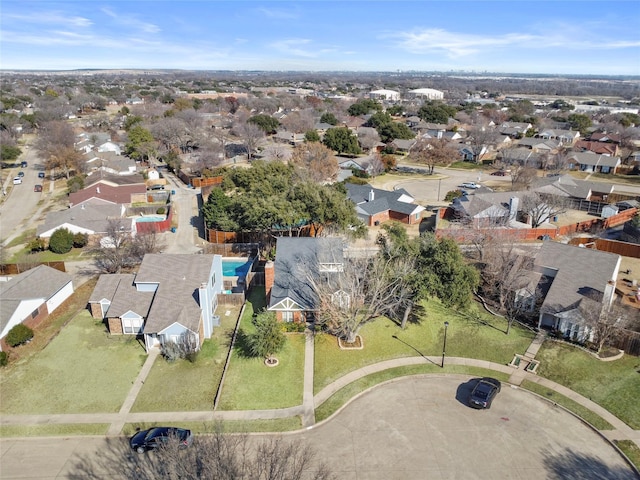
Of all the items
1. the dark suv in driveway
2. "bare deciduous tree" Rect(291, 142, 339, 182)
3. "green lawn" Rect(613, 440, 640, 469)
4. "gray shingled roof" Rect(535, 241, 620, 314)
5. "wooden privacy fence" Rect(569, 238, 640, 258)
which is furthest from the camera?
"bare deciduous tree" Rect(291, 142, 339, 182)

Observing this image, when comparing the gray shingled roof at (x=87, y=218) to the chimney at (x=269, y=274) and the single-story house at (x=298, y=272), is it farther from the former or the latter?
the chimney at (x=269, y=274)

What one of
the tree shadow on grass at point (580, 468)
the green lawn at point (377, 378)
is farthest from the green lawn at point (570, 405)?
the tree shadow on grass at point (580, 468)

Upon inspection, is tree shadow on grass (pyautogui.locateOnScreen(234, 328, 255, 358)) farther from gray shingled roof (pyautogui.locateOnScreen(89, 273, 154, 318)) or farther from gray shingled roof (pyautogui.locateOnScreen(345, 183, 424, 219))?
gray shingled roof (pyautogui.locateOnScreen(345, 183, 424, 219))

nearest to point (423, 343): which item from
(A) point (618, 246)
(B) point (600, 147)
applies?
(A) point (618, 246)

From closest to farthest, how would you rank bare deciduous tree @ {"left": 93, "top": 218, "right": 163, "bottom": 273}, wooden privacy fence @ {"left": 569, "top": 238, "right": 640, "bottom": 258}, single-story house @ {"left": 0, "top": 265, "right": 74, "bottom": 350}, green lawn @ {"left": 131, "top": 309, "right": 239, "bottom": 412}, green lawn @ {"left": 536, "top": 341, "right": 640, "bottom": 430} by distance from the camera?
green lawn @ {"left": 536, "top": 341, "right": 640, "bottom": 430}, green lawn @ {"left": 131, "top": 309, "right": 239, "bottom": 412}, single-story house @ {"left": 0, "top": 265, "right": 74, "bottom": 350}, bare deciduous tree @ {"left": 93, "top": 218, "right": 163, "bottom": 273}, wooden privacy fence @ {"left": 569, "top": 238, "right": 640, "bottom": 258}

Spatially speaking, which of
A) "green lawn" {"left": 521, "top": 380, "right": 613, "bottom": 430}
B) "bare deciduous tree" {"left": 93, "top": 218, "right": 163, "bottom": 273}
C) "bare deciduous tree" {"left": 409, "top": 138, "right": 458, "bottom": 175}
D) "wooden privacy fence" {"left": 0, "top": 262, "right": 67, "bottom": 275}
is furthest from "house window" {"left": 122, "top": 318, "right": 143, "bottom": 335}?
"bare deciduous tree" {"left": 409, "top": 138, "right": 458, "bottom": 175}
